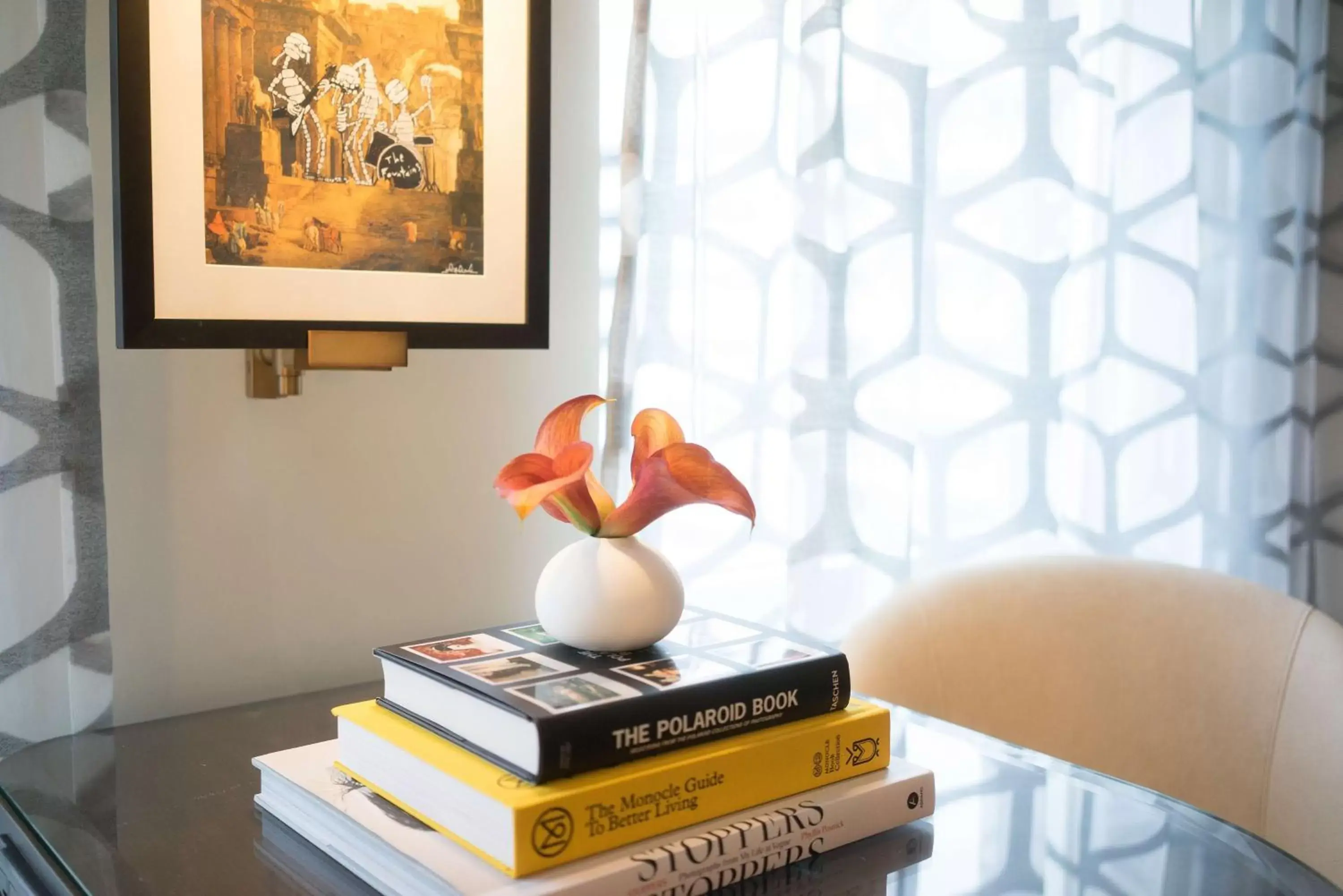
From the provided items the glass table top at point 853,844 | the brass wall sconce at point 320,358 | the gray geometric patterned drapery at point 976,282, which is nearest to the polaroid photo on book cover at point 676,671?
the glass table top at point 853,844

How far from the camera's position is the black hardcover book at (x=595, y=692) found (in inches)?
24.7

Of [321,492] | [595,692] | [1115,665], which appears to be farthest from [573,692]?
[1115,665]

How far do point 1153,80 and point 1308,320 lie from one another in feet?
1.98

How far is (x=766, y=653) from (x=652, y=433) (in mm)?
162

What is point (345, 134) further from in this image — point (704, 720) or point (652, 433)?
point (704, 720)

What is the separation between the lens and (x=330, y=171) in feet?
3.16

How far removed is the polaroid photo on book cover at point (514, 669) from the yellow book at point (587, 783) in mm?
42

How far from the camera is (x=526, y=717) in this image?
2.02ft

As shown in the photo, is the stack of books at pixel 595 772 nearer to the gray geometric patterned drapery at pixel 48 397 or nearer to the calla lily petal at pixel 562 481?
the calla lily petal at pixel 562 481

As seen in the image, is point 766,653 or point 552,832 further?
point 766,653

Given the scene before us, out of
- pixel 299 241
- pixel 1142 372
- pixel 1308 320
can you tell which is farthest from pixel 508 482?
pixel 1308 320

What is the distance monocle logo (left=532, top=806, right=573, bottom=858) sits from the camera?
0.60m

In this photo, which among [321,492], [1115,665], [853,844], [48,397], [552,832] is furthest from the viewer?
[1115,665]

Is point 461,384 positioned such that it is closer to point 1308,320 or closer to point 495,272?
point 495,272
